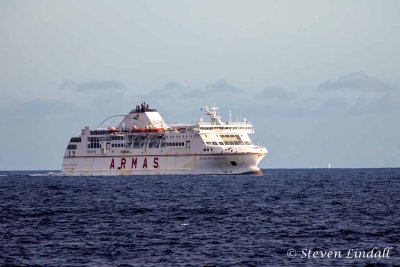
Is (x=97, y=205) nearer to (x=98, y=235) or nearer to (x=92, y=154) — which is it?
(x=98, y=235)

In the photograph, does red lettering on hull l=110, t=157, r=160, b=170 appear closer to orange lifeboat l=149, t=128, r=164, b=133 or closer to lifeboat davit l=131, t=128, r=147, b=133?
orange lifeboat l=149, t=128, r=164, b=133

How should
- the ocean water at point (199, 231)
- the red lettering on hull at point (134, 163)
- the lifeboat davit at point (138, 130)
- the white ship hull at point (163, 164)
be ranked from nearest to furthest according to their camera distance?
the ocean water at point (199, 231), the white ship hull at point (163, 164), the red lettering on hull at point (134, 163), the lifeboat davit at point (138, 130)

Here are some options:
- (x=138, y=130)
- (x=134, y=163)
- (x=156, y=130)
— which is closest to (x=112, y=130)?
(x=138, y=130)

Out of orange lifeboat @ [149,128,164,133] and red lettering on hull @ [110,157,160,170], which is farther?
orange lifeboat @ [149,128,164,133]

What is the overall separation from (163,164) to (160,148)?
93.8 inches

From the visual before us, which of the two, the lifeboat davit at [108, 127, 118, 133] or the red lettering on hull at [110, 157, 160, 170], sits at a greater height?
the lifeboat davit at [108, 127, 118, 133]

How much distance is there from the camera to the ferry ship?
411 ft

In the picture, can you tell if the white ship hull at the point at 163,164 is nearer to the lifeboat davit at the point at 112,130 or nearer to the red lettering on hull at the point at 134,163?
the red lettering on hull at the point at 134,163

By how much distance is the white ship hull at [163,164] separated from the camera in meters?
125

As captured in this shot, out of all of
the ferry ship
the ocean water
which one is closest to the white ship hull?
the ferry ship

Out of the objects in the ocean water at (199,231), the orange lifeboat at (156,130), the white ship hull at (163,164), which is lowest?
the ocean water at (199,231)

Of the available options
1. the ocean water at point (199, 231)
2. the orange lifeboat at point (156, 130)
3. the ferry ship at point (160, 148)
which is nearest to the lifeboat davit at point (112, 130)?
the ferry ship at point (160, 148)

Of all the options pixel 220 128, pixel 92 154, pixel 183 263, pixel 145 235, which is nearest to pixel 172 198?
pixel 145 235

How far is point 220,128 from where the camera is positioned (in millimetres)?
130875
